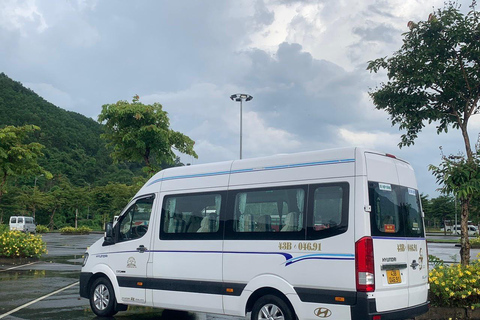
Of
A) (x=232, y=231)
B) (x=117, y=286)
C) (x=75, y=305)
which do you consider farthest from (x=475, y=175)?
(x=75, y=305)

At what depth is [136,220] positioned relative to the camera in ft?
29.5

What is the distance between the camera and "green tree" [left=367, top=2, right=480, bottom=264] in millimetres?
9953

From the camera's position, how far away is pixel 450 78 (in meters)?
10.2

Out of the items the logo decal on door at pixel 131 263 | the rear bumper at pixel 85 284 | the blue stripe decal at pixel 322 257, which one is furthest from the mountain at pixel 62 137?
the blue stripe decal at pixel 322 257

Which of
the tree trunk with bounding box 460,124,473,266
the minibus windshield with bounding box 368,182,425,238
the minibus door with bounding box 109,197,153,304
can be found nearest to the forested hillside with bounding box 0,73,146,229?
the minibus door with bounding box 109,197,153,304

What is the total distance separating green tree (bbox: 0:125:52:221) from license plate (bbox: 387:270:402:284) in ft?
53.3

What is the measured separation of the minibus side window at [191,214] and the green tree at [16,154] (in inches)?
496

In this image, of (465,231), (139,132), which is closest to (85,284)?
(465,231)

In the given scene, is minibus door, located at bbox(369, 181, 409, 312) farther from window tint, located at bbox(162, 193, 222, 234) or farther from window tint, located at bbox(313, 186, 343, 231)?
window tint, located at bbox(162, 193, 222, 234)

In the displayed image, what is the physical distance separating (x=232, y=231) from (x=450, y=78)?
592 cm

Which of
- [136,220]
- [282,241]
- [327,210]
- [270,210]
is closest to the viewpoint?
[327,210]

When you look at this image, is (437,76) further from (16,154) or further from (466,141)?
(16,154)

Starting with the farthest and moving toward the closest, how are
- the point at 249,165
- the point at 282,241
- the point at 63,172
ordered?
the point at 63,172
the point at 249,165
the point at 282,241

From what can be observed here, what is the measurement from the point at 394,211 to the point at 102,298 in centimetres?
551
